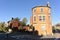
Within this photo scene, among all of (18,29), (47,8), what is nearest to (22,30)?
(18,29)

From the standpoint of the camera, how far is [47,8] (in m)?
45.9

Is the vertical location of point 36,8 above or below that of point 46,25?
above

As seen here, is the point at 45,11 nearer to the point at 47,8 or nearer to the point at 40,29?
the point at 47,8

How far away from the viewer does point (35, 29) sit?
4619 cm

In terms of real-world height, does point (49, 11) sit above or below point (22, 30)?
above

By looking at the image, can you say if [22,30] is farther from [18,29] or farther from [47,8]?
[47,8]

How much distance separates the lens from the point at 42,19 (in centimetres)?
4597

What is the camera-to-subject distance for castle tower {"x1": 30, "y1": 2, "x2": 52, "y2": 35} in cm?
4541

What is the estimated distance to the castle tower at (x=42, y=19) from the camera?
149 feet

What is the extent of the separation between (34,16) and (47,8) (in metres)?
4.45

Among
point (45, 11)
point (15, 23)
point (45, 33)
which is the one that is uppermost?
point (45, 11)

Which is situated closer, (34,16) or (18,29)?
(18,29)

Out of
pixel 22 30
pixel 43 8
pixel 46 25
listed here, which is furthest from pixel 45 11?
pixel 22 30

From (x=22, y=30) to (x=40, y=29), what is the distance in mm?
5422
